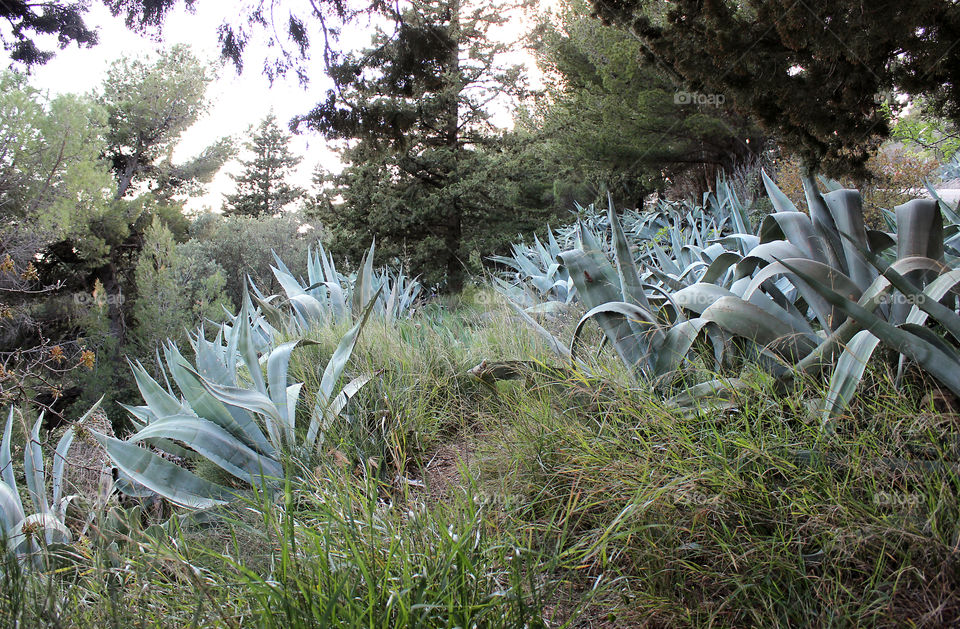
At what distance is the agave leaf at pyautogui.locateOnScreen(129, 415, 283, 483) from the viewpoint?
1.91 metres

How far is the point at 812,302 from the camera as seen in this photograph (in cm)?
163

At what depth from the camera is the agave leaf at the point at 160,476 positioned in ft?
5.84

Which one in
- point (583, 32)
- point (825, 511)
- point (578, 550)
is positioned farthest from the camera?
point (583, 32)

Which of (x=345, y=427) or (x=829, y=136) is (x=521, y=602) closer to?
(x=345, y=427)

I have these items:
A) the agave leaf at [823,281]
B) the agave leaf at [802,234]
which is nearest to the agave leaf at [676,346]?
the agave leaf at [823,281]

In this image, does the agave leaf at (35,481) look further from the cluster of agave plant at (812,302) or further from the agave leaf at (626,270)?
the agave leaf at (626,270)

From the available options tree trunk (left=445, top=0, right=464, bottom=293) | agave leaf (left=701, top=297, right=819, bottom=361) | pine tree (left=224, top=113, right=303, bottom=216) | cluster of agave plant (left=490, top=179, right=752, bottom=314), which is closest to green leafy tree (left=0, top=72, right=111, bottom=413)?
tree trunk (left=445, top=0, right=464, bottom=293)

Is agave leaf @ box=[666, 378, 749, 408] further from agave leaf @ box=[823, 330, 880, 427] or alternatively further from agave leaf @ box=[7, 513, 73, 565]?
agave leaf @ box=[7, 513, 73, 565]

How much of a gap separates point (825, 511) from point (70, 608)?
61.5 inches

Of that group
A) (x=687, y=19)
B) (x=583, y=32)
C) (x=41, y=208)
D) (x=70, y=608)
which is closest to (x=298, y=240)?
(x=41, y=208)

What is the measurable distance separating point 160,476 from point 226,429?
33 centimetres

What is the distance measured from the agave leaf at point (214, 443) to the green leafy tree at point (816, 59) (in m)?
2.71

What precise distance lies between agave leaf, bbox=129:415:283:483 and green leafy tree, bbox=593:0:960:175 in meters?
2.71

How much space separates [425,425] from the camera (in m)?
2.17
